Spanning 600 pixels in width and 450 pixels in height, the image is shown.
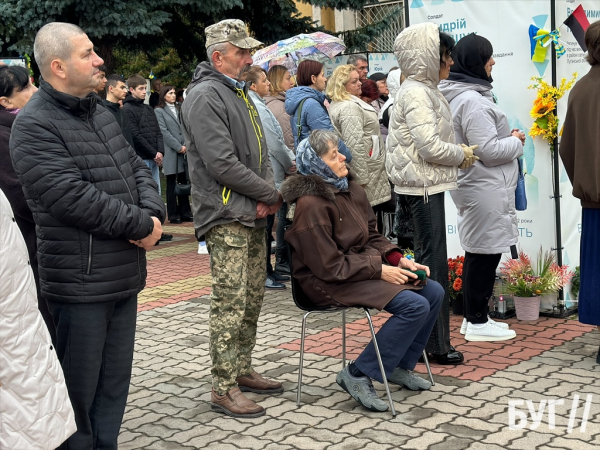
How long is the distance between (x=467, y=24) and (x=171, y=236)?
641cm

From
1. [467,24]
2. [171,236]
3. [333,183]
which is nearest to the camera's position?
[333,183]

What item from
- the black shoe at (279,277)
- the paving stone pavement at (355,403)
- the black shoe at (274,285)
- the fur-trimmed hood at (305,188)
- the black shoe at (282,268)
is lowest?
the paving stone pavement at (355,403)

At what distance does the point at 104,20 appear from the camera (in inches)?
575

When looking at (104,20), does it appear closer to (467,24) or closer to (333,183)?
(467,24)

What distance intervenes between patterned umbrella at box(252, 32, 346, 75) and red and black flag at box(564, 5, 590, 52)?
5553 millimetres

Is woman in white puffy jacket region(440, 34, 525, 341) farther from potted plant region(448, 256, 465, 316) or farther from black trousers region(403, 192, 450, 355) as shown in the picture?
potted plant region(448, 256, 465, 316)

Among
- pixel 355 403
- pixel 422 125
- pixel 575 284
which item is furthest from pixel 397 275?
pixel 575 284

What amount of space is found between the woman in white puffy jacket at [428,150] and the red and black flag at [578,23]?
1567mm

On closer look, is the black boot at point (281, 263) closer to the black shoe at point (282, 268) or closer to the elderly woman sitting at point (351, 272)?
the black shoe at point (282, 268)

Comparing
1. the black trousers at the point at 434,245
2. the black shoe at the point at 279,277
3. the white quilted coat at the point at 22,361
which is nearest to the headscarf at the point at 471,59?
the black trousers at the point at 434,245

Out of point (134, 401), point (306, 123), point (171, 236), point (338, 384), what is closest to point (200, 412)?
point (134, 401)

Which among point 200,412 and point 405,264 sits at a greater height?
point 405,264

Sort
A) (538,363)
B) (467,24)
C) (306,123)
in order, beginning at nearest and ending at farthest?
1. (538,363)
2. (467,24)
3. (306,123)

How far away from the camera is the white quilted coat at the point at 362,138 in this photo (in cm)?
791
